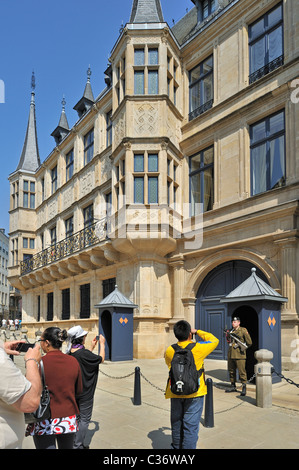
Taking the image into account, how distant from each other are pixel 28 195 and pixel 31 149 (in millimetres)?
4622

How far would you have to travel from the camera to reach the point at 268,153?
13.1m

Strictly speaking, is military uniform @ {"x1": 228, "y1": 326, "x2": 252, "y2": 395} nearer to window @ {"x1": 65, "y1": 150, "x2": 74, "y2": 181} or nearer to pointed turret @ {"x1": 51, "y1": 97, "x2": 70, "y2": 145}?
window @ {"x1": 65, "y1": 150, "x2": 74, "y2": 181}

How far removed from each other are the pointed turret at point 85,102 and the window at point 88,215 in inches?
267

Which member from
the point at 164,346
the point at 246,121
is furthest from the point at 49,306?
the point at 246,121

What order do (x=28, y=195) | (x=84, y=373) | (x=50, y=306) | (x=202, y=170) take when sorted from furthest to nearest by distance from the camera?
(x=28, y=195) → (x=50, y=306) → (x=202, y=170) → (x=84, y=373)

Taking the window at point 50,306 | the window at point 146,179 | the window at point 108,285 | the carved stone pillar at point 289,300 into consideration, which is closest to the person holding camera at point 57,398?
the carved stone pillar at point 289,300

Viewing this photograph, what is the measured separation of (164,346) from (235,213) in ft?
19.2

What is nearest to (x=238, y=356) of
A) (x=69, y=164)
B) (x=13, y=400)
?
(x=13, y=400)

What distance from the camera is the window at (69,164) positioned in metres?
24.9

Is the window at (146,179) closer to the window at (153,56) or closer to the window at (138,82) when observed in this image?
the window at (138,82)

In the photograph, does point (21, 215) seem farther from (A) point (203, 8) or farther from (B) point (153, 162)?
(A) point (203, 8)

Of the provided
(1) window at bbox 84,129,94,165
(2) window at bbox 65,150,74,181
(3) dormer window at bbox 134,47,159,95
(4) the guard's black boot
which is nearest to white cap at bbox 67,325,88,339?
(4) the guard's black boot

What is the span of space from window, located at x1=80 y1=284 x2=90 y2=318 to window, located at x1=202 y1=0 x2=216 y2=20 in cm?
1383

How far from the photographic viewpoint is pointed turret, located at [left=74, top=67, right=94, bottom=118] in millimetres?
24984
